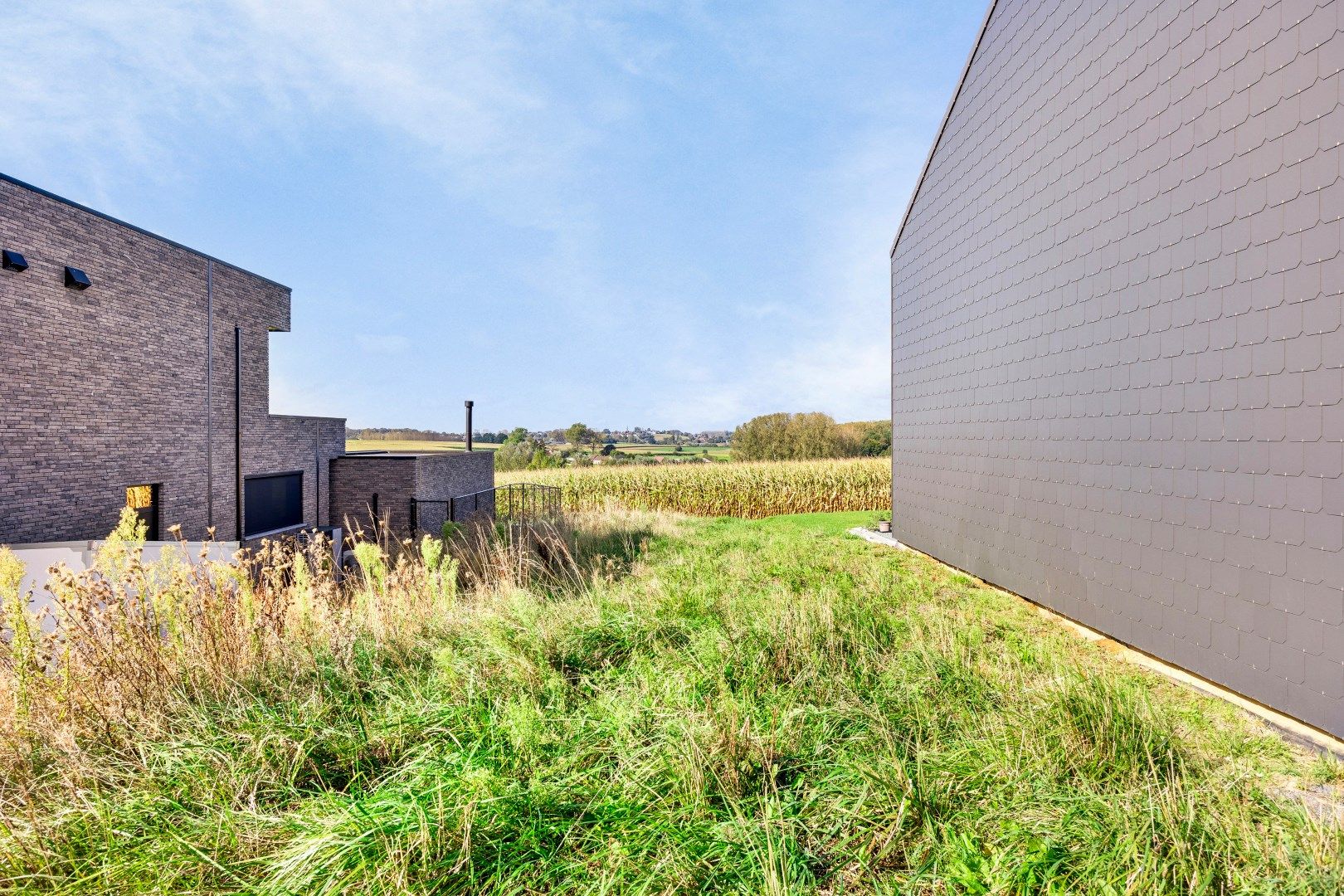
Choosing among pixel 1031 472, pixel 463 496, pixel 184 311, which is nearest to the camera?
pixel 1031 472

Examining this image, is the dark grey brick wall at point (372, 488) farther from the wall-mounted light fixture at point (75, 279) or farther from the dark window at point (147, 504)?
the wall-mounted light fixture at point (75, 279)

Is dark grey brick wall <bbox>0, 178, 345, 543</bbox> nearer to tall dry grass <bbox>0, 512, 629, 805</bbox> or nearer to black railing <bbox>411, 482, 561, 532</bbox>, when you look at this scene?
black railing <bbox>411, 482, 561, 532</bbox>

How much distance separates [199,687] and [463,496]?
15.0m

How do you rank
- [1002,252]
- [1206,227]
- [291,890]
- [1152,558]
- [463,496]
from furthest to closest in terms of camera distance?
1. [463,496]
2. [1002,252]
3. [1152,558]
4. [1206,227]
5. [291,890]

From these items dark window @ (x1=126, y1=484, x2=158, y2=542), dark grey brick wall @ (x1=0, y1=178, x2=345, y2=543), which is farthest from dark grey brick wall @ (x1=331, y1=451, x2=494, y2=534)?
dark window @ (x1=126, y1=484, x2=158, y2=542)

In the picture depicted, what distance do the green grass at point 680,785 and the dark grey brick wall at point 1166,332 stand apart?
3.77 feet

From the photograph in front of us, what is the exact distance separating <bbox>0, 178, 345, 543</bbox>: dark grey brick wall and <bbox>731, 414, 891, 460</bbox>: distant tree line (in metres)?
24.5

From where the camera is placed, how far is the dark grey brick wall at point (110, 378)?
9594 mm

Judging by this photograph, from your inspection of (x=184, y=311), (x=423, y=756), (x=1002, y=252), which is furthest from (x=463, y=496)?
(x=423, y=756)

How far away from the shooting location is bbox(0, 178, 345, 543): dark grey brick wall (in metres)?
9.59

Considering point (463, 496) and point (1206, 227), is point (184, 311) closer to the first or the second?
point (463, 496)

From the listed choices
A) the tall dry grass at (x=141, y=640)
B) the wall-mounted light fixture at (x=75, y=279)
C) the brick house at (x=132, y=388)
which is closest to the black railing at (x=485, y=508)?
the brick house at (x=132, y=388)

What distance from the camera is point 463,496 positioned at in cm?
1791

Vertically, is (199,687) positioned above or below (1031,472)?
below
